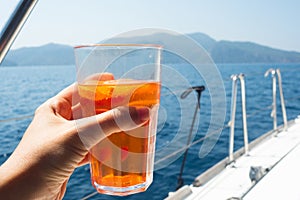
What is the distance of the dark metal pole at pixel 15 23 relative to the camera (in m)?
0.36

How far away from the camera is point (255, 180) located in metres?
1.21

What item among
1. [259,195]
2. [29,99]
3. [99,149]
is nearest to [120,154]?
[99,149]

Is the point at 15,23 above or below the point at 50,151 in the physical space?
above

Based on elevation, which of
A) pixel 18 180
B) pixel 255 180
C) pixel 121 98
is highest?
pixel 121 98

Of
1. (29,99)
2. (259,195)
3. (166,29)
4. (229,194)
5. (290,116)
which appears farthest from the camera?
(29,99)

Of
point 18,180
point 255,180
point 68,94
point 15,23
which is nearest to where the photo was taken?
point 15,23

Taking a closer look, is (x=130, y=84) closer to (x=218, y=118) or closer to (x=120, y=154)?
(x=120, y=154)

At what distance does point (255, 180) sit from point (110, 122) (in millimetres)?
901

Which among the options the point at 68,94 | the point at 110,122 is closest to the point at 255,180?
the point at 68,94

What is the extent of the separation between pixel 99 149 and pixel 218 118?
0.21m

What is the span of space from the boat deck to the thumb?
690 millimetres

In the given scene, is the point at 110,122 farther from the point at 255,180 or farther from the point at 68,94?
the point at 255,180

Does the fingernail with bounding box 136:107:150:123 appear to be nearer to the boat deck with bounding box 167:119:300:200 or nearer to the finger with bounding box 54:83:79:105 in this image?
the finger with bounding box 54:83:79:105

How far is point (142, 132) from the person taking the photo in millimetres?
469
